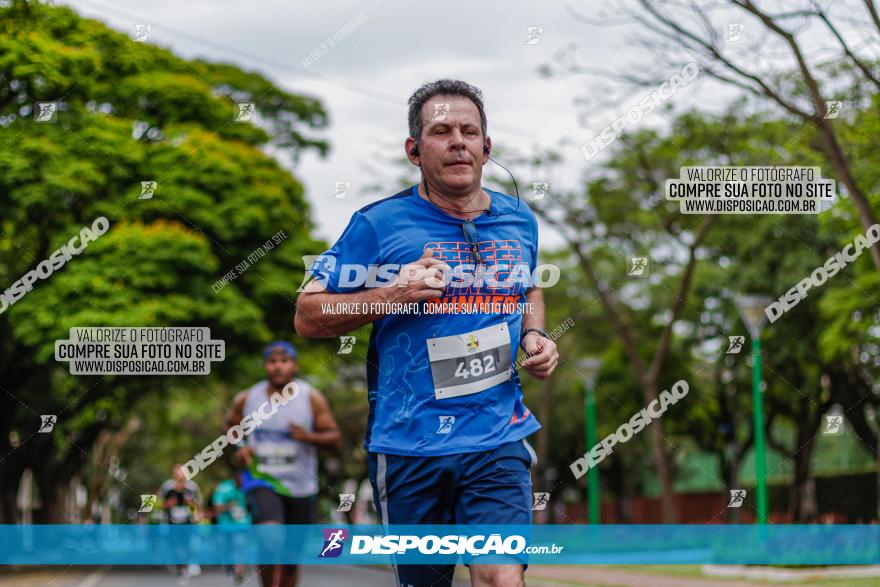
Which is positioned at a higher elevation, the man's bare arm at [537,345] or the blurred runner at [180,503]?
the man's bare arm at [537,345]

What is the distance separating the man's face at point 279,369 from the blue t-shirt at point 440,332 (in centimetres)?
383

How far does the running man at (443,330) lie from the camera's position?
13.1 ft

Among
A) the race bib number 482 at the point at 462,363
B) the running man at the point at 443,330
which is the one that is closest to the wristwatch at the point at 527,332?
the running man at the point at 443,330

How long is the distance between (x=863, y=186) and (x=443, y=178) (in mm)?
11584

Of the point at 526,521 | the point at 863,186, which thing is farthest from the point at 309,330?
the point at 863,186

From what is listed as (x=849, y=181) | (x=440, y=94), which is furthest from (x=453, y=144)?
(x=849, y=181)

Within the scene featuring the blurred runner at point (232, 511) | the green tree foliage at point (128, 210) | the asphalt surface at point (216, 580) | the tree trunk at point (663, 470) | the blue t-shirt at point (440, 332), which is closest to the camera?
the blue t-shirt at point (440, 332)

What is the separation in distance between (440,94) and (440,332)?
0.77 metres

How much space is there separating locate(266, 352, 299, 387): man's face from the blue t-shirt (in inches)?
151

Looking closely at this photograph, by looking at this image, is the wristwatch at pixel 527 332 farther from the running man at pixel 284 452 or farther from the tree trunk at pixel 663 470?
the tree trunk at pixel 663 470

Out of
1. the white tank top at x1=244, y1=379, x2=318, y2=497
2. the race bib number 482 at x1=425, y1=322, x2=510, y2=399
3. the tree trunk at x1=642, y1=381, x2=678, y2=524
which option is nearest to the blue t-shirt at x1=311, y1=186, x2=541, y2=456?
the race bib number 482 at x1=425, y1=322, x2=510, y2=399

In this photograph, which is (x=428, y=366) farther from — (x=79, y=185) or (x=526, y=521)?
(x=79, y=185)

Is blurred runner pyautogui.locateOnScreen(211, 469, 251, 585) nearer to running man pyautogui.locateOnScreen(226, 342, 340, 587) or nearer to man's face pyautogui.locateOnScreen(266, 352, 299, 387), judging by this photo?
running man pyautogui.locateOnScreen(226, 342, 340, 587)

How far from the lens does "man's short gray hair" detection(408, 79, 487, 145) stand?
4.23 m
